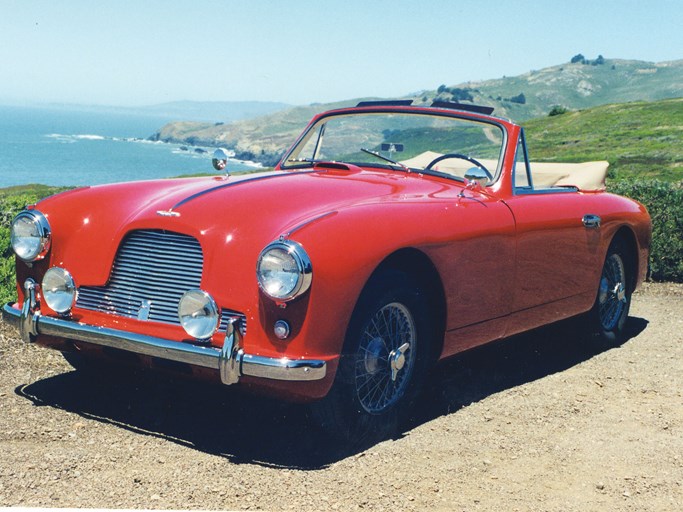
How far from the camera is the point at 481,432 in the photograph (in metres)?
4.49

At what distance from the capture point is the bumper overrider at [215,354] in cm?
364

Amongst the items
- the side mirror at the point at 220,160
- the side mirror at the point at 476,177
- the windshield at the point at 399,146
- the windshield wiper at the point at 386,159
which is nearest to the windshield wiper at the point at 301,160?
the windshield at the point at 399,146

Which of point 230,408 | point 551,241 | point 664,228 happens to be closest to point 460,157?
point 551,241

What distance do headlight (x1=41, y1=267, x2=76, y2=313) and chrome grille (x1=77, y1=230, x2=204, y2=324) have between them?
0.06m

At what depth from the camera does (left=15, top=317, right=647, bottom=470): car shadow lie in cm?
407

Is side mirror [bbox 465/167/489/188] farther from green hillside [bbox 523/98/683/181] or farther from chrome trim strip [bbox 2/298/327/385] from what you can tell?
green hillside [bbox 523/98/683/181]

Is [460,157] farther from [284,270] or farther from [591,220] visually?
[284,270]

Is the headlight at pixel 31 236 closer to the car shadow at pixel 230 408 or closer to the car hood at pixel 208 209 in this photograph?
the car hood at pixel 208 209

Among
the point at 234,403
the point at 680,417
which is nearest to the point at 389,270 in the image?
the point at 234,403

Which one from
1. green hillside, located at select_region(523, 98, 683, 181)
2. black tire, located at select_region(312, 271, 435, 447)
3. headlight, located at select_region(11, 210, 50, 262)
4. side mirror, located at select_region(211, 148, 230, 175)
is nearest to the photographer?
black tire, located at select_region(312, 271, 435, 447)

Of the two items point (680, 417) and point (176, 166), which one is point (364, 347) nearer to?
point (680, 417)

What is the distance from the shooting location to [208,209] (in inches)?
164

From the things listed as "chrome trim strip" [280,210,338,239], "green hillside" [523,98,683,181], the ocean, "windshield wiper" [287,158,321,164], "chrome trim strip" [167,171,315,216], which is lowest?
the ocean

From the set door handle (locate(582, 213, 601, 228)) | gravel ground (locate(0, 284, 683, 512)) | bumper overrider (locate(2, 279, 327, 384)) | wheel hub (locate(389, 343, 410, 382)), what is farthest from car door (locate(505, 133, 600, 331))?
bumper overrider (locate(2, 279, 327, 384))
